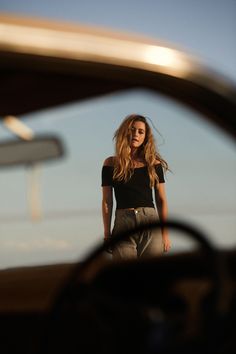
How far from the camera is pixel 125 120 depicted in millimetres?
3811

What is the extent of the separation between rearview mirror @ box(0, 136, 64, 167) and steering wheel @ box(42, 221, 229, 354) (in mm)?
298

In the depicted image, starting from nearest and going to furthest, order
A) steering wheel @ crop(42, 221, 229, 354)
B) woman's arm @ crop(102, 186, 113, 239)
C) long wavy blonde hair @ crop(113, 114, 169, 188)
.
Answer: steering wheel @ crop(42, 221, 229, 354) < long wavy blonde hair @ crop(113, 114, 169, 188) < woman's arm @ crop(102, 186, 113, 239)

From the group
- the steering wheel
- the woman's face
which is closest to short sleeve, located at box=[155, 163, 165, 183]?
the woman's face

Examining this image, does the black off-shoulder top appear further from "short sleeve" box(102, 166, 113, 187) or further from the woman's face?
the woman's face

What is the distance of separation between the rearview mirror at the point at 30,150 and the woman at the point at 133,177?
190cm

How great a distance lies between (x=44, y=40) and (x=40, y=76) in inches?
6.6

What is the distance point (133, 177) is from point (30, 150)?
212cm

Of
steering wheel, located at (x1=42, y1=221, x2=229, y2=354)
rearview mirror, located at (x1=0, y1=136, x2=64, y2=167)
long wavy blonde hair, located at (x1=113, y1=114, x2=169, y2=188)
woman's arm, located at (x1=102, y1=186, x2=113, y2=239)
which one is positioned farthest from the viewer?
woman's arm, located at (x1=102, y1=186, x2=113, y2=239)

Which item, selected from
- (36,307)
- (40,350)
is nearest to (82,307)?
(40,350)

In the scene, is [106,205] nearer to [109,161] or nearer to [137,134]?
[109,161]

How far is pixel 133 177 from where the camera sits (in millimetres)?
3715

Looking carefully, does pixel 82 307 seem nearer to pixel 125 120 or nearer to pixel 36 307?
pixel 36 307

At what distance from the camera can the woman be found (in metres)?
3.69

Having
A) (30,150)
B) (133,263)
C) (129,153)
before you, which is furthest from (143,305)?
(129,153)
